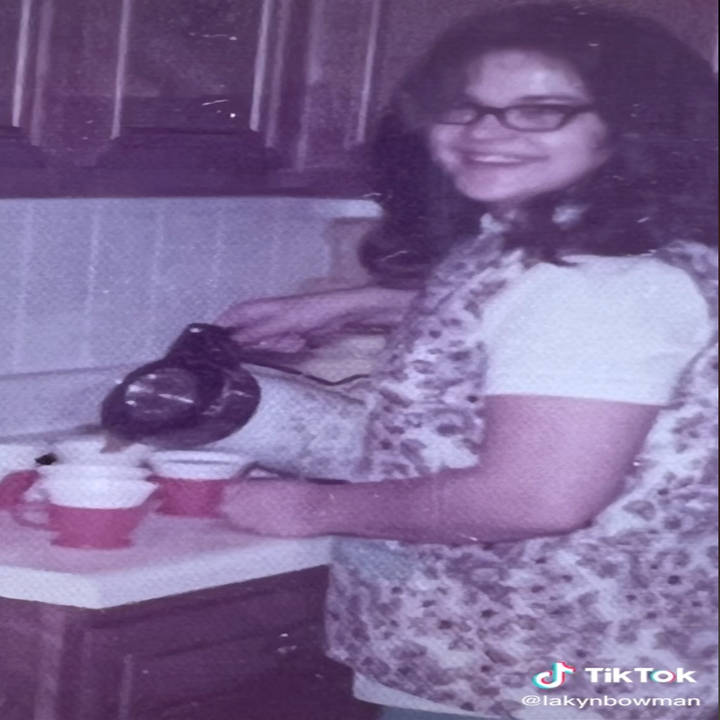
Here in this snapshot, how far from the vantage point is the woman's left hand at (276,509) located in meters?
0.96

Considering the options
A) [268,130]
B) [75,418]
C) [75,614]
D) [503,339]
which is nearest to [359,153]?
[268,130]

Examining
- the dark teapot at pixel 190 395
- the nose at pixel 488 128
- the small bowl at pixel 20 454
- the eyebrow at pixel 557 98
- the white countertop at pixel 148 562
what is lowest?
the white countertop at pixel 148 562

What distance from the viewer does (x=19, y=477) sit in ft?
3.22

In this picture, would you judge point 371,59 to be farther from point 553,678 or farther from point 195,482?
→ point 553,678

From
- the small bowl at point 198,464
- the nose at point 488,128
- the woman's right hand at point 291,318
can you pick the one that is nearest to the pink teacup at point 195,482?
the small bowl at point 198,464

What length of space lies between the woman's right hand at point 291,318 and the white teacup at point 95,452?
0.42 ft

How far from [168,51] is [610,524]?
51 cm

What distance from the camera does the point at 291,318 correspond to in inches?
39.4

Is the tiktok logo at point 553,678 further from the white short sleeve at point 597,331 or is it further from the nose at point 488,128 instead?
the nose at point 488,128

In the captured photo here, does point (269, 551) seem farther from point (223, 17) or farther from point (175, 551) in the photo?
point (223, 17)

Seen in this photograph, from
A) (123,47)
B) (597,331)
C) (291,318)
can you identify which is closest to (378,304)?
(291,318)

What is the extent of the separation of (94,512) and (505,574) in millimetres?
326

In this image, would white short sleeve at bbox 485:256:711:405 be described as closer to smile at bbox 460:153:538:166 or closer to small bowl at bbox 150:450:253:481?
smile at bbox 460:153:538:166

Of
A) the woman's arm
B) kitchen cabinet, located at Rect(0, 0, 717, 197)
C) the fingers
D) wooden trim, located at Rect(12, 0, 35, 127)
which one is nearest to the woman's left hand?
the woman's arm
